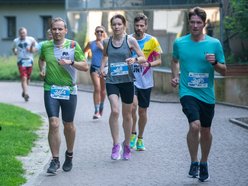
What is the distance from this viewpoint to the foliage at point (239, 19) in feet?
64.3

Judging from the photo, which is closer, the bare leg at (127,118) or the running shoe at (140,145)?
the bare leg at (127,118)

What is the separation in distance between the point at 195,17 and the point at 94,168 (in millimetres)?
2526

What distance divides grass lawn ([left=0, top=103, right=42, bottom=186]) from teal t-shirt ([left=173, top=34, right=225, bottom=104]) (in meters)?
2.19

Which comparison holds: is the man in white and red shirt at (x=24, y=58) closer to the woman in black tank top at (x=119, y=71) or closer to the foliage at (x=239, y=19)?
the foliage at (x=239, y=19)

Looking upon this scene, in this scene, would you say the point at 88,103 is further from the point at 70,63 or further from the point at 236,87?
the point at 70,63

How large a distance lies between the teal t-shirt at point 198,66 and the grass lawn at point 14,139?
2189mm

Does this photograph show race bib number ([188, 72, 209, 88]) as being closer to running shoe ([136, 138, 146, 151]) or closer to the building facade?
running shoe ([136, 138, 146, 151])

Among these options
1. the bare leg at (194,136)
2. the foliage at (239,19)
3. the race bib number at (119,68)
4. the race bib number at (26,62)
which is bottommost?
the race bib number at (26,62)

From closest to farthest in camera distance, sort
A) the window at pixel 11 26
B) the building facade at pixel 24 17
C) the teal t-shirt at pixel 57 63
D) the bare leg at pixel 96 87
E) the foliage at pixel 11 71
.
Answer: the teal t-shirt at pixel 57 63
the bare leg at pixel 96 87
the foliage at pixel 11 71
the building facade at pixel 24 17
the window at pixel 11 26

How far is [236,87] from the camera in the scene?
61.5 ft

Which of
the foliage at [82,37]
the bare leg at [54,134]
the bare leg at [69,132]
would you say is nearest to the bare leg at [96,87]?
the bare leg at [69,132]

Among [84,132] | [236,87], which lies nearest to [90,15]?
[236,87]

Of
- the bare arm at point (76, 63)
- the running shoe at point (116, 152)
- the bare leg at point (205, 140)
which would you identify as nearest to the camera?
the bare leg at point (205, 140)

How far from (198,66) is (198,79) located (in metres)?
0.15
